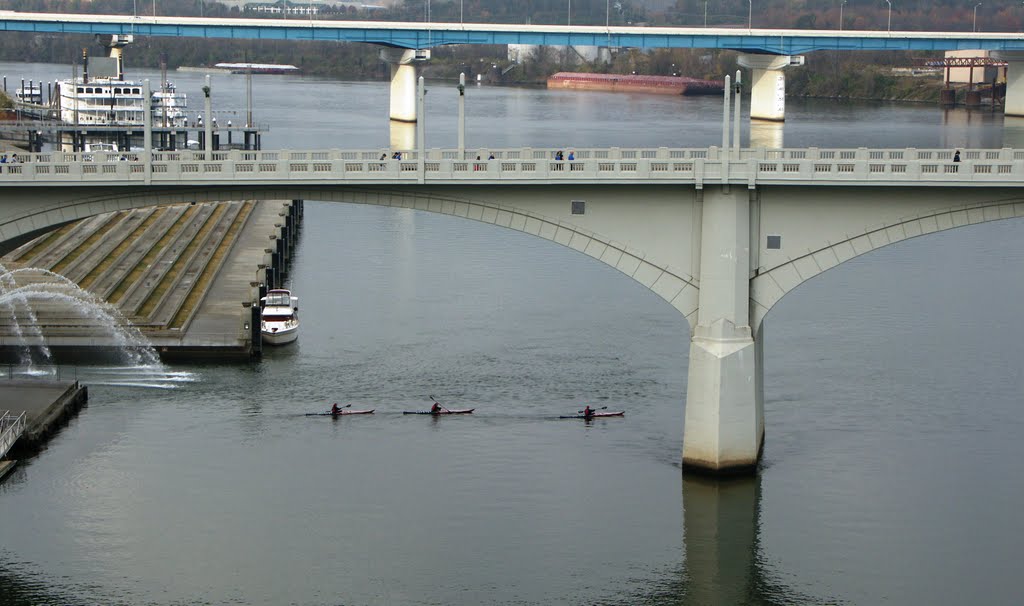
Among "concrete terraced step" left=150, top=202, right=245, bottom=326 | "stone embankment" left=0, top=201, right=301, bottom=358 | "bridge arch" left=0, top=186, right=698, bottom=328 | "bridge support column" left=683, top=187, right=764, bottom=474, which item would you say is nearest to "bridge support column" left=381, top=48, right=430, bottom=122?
"concrete terraced step" left=150, top=202, right=245, bottom=326

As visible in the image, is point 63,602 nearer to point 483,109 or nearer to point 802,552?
point 802,552

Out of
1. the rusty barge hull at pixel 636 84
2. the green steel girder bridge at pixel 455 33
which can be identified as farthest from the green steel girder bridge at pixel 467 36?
the rusty barge hull at pixel 636 84

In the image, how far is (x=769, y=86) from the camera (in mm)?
138250

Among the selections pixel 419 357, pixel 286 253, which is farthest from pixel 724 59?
pixel 419 357

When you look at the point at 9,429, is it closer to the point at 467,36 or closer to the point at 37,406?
the point at 37,406

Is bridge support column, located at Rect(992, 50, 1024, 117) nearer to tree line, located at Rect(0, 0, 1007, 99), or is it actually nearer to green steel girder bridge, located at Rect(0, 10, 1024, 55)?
green steel girder bridge, located at Rect(0, 10, 1024, 55)

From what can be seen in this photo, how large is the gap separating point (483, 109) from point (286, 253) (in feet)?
220

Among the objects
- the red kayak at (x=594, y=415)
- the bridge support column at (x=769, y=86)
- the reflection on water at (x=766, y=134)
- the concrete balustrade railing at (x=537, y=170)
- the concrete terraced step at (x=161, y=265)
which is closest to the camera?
the concrete balustrade railing at (x=537, y=170)

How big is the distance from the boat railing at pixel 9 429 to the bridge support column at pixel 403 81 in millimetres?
91023

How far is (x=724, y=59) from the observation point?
184625 mm

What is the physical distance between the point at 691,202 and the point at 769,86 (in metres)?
99.1

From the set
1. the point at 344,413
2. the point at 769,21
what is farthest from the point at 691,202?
the point at 769,21

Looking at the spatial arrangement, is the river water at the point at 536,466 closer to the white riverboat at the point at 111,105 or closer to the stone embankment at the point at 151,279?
the stone embankment at the point at 151,279

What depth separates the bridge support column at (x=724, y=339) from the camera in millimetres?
41469
